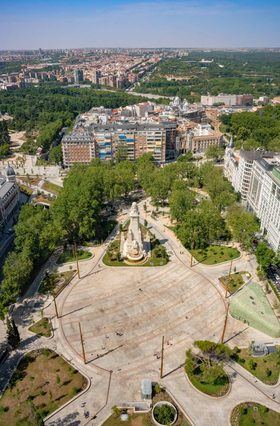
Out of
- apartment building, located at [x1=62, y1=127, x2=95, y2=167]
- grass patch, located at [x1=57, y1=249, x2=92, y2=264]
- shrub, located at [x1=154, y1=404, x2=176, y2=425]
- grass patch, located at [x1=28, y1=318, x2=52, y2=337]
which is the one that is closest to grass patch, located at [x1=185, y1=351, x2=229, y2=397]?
shrub, located at [x1=154, y1=404, x2=176, y2=425]

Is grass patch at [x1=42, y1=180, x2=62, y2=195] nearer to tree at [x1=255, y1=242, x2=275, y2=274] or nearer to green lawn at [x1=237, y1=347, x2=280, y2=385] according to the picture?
tree at [x1=255, y1=242, x2=275, y2=274]

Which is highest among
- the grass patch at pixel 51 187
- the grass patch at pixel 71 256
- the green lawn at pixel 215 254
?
the grass patch at pixel 71 256

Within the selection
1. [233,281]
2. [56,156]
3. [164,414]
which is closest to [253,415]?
[164,414]

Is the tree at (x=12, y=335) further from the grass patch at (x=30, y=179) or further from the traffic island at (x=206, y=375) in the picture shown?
the grass patch at (x=30, y=179)

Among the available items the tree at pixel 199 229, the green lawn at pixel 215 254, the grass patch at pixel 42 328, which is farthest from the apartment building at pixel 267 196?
the grass patch at pixel 42 328

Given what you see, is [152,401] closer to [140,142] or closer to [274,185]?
[274,185]

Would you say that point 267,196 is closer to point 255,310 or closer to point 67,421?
point 255,310
